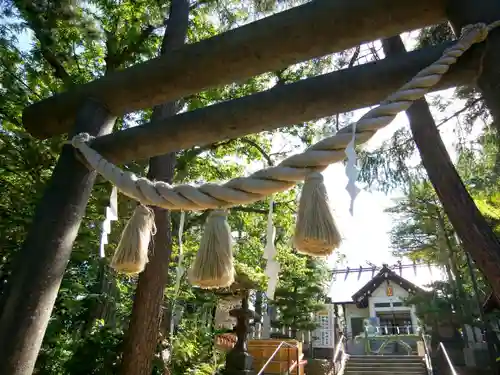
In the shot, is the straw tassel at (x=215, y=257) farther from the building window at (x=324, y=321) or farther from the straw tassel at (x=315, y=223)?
the building window at (x=324, y=321)

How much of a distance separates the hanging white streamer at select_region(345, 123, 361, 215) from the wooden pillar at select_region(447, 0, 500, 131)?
1.20 feet

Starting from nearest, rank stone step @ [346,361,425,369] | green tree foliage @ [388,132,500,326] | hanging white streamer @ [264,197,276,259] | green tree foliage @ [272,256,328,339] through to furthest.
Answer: hanging white streamer @ [264,197,276,259]
green tree foliage @ [388,132,500,326]
stone step @ [346,361,425,369]
green tree foliage @ [272,256,328,339]

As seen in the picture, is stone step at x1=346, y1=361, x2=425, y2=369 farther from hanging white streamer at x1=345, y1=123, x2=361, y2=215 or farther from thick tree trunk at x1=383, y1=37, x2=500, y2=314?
hanging white streamer at x1=345, y1=123, x2=361, y2=215

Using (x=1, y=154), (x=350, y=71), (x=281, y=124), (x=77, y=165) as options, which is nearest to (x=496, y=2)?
(x=350, y=71)

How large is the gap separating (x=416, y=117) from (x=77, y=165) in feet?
10.6

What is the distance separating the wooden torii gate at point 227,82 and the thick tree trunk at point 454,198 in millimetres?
2166

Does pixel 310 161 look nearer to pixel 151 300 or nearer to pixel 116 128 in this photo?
pixel 151 300

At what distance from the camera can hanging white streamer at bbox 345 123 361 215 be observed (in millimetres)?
829

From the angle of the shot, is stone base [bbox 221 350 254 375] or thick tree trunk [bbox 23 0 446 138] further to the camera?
stone base [bbox 221 350 254 375]

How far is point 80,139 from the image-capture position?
140 centimetres

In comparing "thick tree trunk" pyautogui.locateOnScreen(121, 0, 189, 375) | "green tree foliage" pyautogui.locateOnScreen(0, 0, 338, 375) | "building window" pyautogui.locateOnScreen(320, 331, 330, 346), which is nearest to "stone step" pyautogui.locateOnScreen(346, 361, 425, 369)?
"building window" pyautogui.locateOnScreen(320, 331, 330, 346)

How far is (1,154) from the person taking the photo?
4051 millimetres

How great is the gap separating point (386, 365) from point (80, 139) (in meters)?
12.8

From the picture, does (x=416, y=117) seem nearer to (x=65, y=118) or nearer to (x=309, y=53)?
(x=309, y=53)
